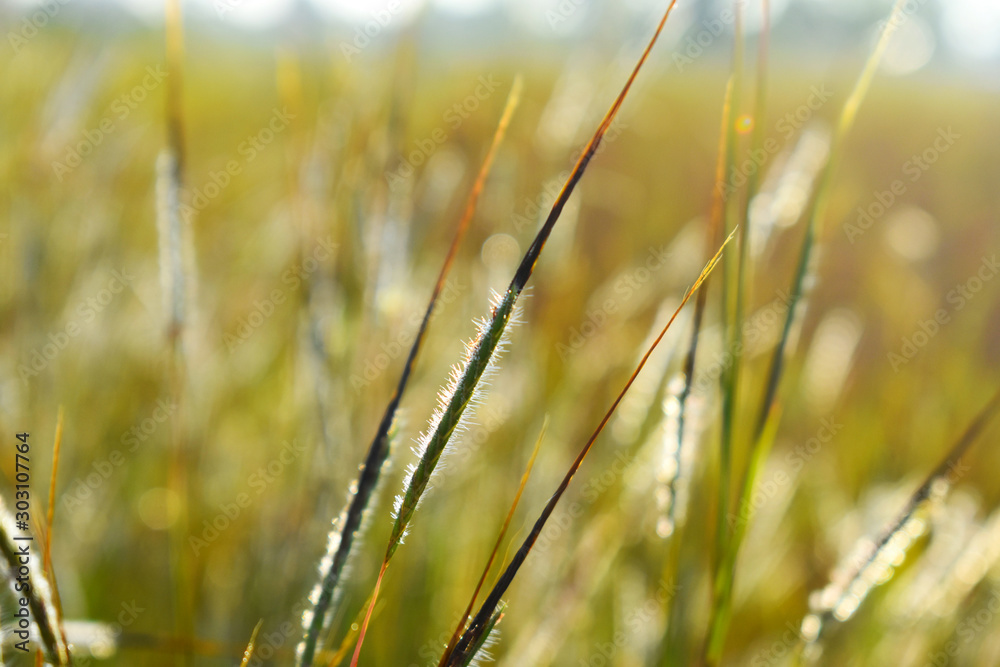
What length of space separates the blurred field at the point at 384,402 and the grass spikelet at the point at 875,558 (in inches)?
5.4

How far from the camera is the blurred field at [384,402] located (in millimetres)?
704

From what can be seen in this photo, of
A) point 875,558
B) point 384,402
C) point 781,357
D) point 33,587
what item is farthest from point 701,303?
point 384,402

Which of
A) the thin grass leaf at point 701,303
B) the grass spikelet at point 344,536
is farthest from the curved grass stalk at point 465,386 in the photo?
the thin grass leaf at point 701,303

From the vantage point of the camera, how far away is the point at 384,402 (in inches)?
34.3

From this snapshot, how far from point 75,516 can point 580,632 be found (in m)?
0.74

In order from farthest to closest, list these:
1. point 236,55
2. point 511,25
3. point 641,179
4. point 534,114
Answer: point 236,55 < point 641,179 < point 534,114 < point 511,25

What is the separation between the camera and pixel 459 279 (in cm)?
142

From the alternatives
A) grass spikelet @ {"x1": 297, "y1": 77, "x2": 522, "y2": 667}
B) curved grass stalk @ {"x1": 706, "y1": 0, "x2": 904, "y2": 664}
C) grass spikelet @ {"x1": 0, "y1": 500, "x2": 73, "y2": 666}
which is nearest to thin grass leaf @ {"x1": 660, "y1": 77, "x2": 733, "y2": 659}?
curved grass stalk @ {"x1": 706, "y1": 0, "x2": 904, "y2": 664}

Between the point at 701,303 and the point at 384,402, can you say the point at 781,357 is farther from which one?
the point at 384,402

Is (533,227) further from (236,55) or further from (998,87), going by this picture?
(236,55)

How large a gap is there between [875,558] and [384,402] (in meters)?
0.60

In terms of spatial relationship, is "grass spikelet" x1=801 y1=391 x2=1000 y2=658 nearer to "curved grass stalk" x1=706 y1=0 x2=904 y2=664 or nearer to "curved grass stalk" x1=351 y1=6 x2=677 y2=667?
"curved grass stalk" x1=706 y1=0 x2=904 y2=664

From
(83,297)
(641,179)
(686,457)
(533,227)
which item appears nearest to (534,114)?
(533,227)

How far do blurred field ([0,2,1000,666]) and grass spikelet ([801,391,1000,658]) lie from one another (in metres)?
0.14
